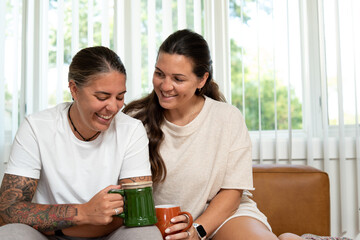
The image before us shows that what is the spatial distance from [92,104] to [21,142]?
259mm

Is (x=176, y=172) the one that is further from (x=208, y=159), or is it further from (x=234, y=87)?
(x=234, y=87)

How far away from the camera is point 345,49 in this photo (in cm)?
252

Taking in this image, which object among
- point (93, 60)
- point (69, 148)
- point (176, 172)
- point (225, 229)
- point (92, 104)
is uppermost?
point (93, 60)

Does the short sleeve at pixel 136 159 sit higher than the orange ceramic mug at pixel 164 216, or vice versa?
the short sleeve at pixel 136 159

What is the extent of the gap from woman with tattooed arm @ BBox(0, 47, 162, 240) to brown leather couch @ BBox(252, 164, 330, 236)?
2.59 feet

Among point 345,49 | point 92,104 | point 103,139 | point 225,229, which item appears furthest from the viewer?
point 345,49

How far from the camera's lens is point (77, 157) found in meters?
1.45

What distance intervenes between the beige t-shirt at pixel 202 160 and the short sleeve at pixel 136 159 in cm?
24

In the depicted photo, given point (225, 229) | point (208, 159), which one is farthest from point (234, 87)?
point (225, 229)

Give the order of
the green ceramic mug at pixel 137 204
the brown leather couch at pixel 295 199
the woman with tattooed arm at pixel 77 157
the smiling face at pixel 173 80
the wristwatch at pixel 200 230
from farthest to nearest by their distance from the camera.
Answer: the brown leather couch at pixel 295 199 < the smiling face at pixel 173 80 < the wristwatch at pixel 200 230 < the woman with tattooed arm at pixel 77 157 < the green ceramic mug at pixel 137 204

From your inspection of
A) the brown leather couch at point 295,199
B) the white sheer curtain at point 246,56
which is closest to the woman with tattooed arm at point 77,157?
the brown leather couch at point 295,199

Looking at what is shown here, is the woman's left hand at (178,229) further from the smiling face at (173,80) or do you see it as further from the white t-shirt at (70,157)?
the smiling face at (173,80)

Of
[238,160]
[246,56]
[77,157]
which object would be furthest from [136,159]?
[246,56]

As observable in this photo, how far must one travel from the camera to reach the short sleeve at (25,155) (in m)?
1.35
